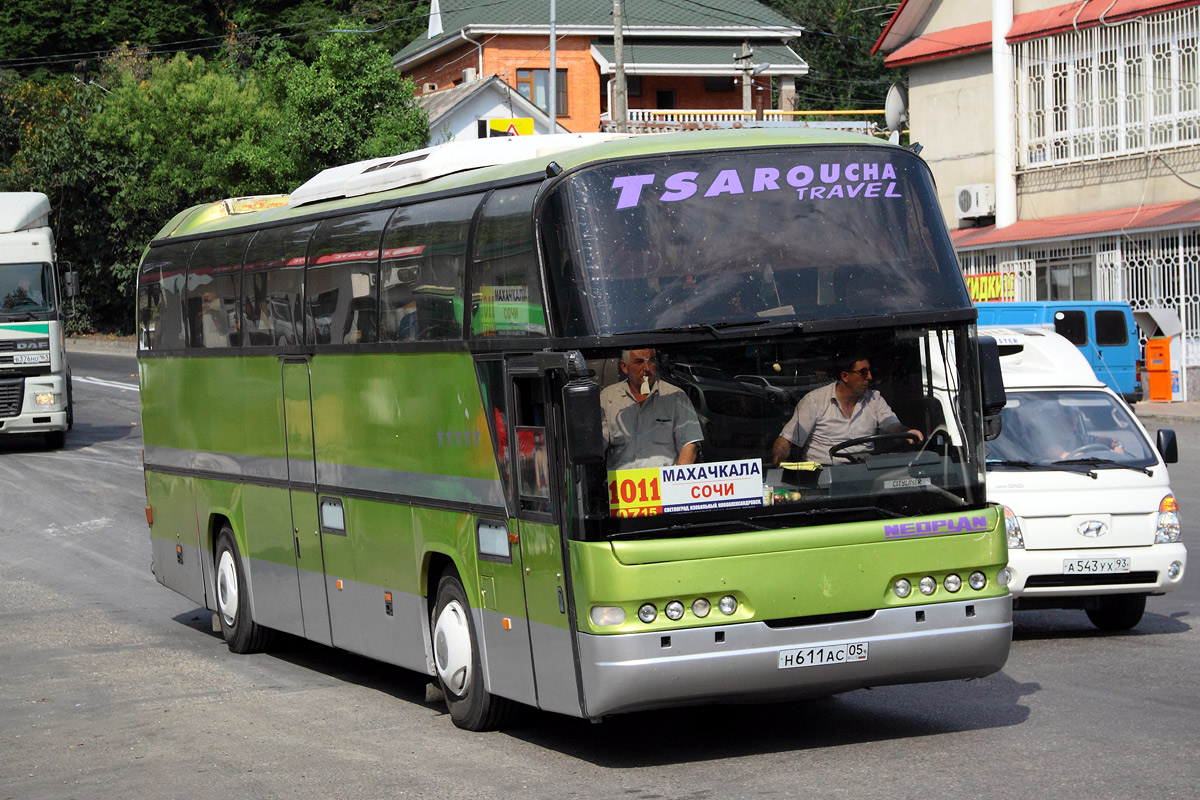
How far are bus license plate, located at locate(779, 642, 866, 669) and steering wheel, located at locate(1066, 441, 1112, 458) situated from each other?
467cm

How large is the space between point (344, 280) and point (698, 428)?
3.57m

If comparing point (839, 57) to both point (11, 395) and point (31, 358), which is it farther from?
point (11, 395)

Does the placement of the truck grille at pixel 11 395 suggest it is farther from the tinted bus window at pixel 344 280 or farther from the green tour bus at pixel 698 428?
the green tour bus at pixel 698 428

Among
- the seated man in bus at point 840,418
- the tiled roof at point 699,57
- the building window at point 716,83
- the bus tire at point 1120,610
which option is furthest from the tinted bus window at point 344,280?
the building window at point 716,83

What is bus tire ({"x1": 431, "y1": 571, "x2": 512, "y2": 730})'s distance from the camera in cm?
885

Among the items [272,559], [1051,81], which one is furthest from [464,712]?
[1051,81]

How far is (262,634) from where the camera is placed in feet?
41.8

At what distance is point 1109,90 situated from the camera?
116ft

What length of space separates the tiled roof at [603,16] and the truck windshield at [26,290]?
4345cm

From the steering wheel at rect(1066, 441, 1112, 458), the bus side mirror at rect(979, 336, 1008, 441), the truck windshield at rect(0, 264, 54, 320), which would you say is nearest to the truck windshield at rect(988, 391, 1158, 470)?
the steering wheel at rect(1066, 441, 1112, 458)

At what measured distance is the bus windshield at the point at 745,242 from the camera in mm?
7672

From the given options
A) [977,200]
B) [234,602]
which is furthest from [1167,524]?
[977,200]

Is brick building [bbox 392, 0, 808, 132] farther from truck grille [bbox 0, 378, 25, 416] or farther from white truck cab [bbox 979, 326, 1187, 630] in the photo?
white truck cab [bbox 979, 326, 1187, 630]

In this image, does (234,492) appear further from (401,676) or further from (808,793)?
(808,793)
